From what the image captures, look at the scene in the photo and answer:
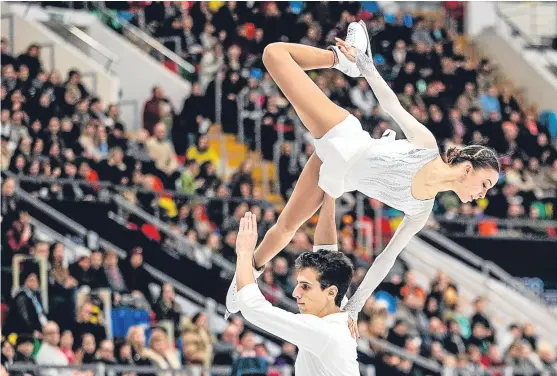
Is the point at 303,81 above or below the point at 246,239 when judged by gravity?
above

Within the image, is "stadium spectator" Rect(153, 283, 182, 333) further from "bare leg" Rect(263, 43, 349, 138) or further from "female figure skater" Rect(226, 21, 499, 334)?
"bare leg" Rect(263, 43, 349, 138)

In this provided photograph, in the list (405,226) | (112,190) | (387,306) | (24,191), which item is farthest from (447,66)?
(405,226)

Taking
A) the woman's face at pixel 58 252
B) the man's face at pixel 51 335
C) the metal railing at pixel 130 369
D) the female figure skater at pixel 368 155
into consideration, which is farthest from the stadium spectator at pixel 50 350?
the female figure skater at pixel 368 155

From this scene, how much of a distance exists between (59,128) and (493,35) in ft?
27.8

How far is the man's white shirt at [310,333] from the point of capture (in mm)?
4816

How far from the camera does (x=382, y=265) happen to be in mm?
5703

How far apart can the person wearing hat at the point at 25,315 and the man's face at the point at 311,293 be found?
512 cm

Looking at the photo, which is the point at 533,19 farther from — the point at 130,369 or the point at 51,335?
the point at 51,335

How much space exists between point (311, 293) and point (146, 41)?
10587mm

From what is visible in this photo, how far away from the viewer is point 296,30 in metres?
15.5

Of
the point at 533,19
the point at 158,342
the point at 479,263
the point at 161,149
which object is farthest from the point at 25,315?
the point at 533,19

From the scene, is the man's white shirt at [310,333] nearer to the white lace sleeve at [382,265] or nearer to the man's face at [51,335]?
the white lace sleeve at [382,265]

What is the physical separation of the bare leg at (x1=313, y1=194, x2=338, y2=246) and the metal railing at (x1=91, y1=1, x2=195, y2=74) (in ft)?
31.4

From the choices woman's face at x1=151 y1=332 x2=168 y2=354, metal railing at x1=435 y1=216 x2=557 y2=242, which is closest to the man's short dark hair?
woman's face at x1=151 y1=332 x2=168 y2=354
